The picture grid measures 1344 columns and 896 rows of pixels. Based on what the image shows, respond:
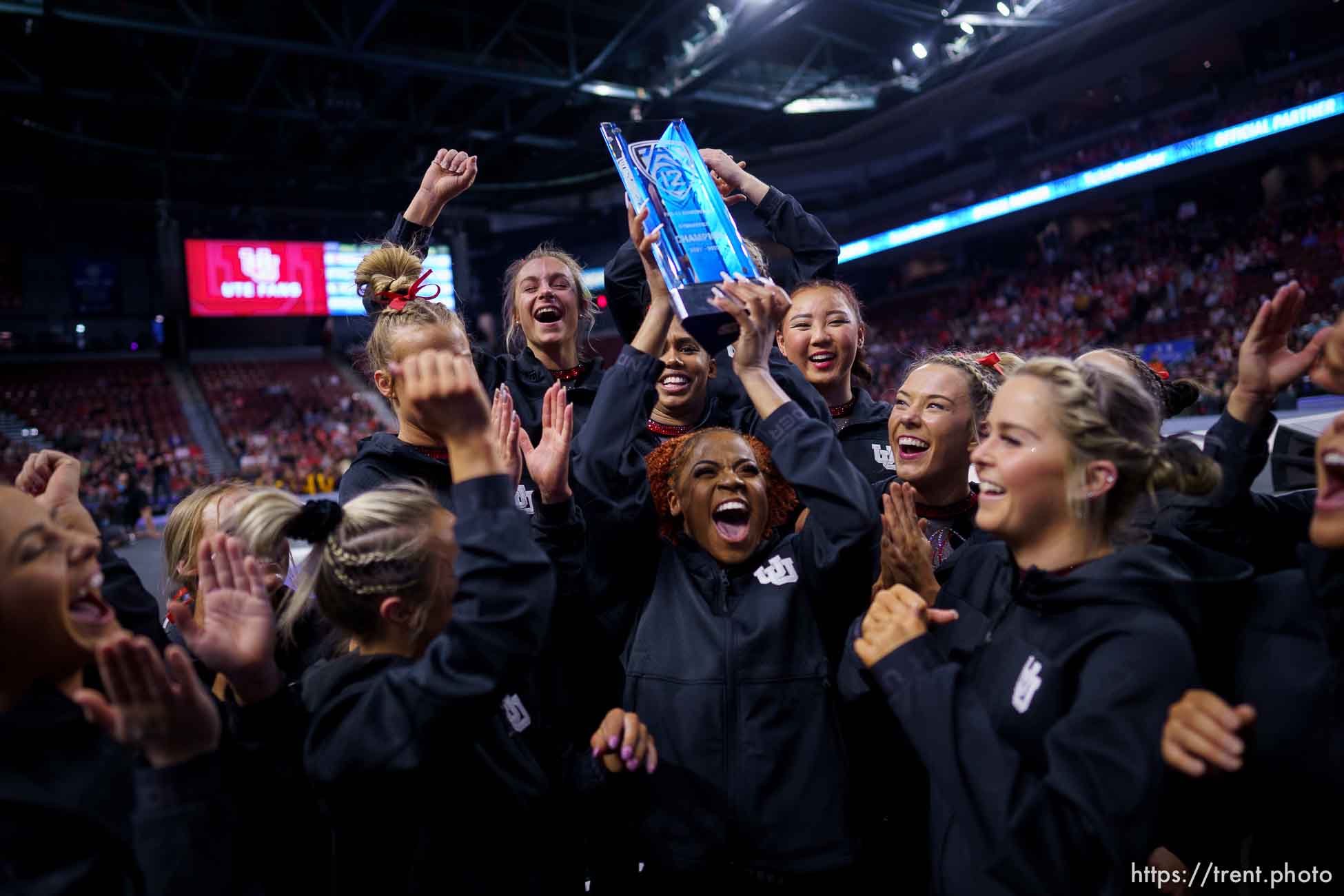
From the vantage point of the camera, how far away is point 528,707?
2.00 meters

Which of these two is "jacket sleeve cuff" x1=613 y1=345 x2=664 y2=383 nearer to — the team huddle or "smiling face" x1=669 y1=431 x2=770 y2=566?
the team huddle

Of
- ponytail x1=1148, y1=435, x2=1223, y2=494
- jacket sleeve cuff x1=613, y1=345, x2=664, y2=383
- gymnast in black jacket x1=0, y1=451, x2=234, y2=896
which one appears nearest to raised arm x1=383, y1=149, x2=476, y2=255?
jacket sleeve cuff x1=613, y1=345, x2=664, y2=383

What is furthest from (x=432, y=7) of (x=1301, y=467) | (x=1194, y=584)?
(x=1194, y=584)

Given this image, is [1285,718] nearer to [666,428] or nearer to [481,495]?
[481,495]

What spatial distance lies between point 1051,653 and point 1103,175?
1819 centimetres

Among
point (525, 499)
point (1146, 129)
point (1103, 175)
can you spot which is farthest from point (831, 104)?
point (525, 499)

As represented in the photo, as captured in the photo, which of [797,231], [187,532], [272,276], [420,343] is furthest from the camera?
[272,276]

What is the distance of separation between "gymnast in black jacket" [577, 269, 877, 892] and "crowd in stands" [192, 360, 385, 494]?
14.7 meters

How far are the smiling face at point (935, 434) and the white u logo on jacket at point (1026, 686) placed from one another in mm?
985

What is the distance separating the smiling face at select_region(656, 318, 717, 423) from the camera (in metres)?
2.75

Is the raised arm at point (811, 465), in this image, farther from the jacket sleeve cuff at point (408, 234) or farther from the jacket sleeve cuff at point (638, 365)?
the jacket sleeve cuff at point (408, 234)

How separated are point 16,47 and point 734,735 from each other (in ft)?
54.0

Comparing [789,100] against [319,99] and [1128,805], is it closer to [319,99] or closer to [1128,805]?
[319,99]

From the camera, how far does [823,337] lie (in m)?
3.06
